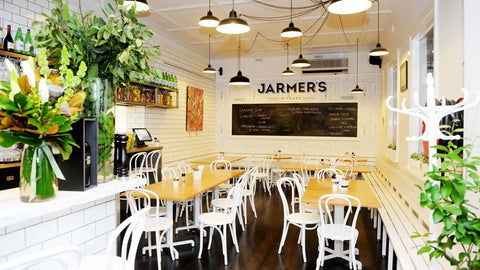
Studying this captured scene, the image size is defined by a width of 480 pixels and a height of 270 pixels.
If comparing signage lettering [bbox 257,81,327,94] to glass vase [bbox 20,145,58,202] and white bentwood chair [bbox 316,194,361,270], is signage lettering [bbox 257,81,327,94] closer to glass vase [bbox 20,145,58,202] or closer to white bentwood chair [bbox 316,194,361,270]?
white bentwood chair [bbox 316,194,361,270]

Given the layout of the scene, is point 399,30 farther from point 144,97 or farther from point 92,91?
point 92,91

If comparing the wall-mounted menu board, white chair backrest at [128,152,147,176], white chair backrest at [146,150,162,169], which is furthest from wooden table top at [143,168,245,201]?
the wall-mounted menu board

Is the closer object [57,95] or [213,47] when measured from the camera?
[57,95]

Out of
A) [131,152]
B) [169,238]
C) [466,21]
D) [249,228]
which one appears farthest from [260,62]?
[466,21]

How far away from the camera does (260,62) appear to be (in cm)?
995

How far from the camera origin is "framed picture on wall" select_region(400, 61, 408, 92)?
4.80m

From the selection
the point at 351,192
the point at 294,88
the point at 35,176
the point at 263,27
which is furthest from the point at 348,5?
the point at 294,88

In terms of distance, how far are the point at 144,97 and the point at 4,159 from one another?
3.19 metres

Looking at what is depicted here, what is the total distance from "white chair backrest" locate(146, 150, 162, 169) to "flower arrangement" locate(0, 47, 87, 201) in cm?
519

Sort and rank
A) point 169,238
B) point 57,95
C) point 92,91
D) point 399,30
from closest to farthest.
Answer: point 57,95 → point 92,91 → point 169,238 → point 399,30

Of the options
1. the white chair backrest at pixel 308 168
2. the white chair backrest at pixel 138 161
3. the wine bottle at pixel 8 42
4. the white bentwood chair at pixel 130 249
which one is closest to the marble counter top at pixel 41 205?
the white bentwood chair at pixel 130 249

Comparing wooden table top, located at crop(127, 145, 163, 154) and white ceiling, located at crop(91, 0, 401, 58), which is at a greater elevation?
white ceiling, located at crop(91, 0, 401, 58)

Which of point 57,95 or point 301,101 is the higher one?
point 301,101

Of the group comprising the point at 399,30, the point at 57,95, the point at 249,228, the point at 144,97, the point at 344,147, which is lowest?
the point at 249,228
